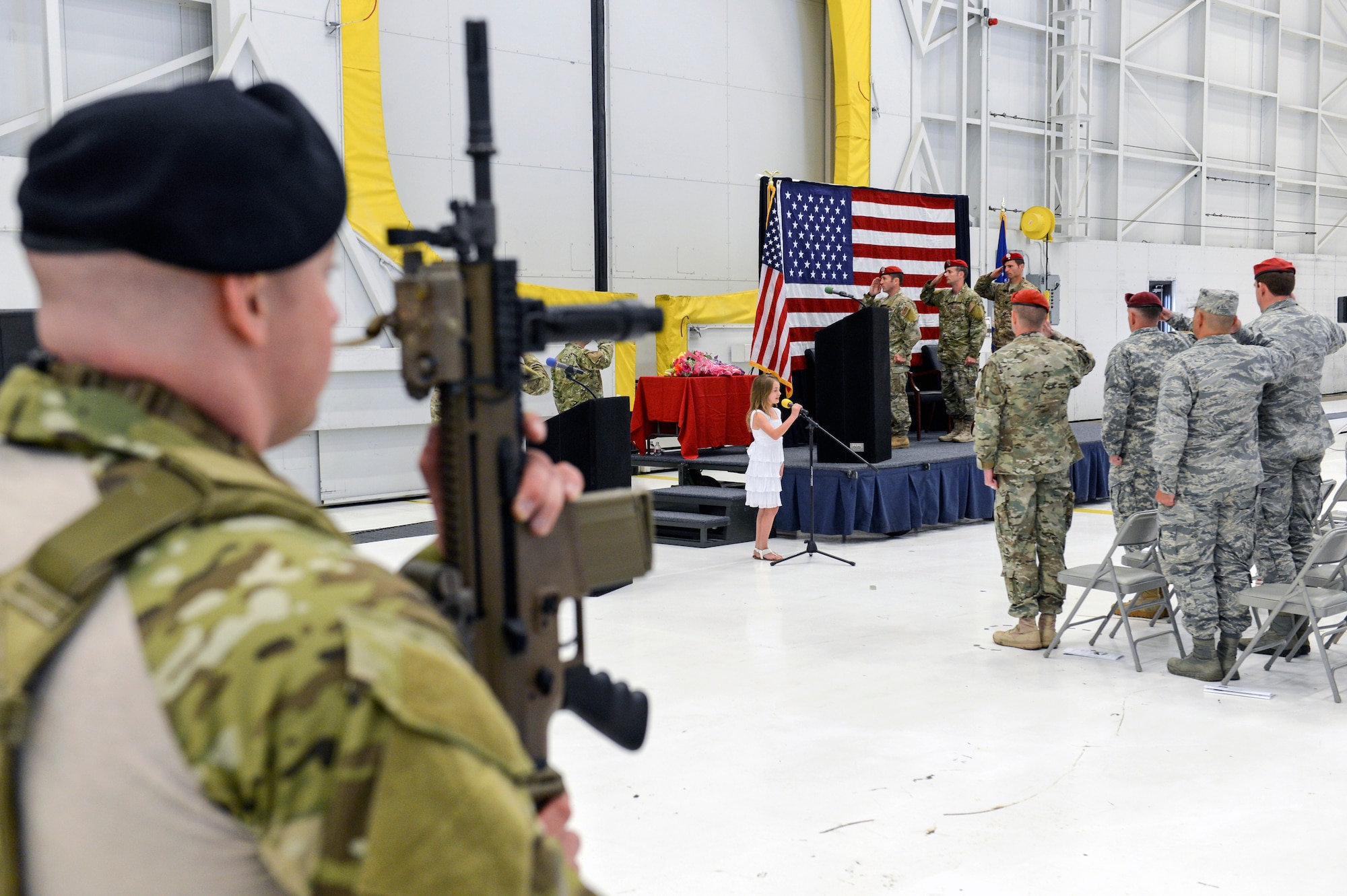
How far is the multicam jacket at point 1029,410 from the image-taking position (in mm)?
5582

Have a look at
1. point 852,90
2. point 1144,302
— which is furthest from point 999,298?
point 1144,302

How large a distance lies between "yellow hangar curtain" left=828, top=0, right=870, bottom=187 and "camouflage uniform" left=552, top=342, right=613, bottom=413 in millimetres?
4434

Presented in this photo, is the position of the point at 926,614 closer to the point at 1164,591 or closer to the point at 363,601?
the point at 1164,591

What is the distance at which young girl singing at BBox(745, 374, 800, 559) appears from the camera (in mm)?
7664

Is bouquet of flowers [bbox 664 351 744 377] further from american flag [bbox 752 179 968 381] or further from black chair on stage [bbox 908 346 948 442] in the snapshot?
black chair on stage [bbox 908 346 948 442]

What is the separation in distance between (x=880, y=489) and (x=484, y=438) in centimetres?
780

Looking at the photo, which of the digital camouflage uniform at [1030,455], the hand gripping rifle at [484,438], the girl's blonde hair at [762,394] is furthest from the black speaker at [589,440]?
the hand gripping rifle at [484,438]

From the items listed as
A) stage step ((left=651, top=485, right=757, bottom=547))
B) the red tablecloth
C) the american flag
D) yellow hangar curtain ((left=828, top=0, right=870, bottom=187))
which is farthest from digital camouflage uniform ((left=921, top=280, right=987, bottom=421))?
yellow hangar curtain ((left=828, top=0, right=870, bottom=187))

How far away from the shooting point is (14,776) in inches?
27.8

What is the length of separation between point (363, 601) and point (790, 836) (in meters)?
3.03

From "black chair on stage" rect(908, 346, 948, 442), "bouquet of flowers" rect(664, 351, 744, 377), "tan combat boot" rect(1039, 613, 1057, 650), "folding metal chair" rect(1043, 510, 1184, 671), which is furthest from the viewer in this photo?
"black chair on stage" rect(908, 346, 948, 442)

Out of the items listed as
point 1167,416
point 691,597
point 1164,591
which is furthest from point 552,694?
point 691,597

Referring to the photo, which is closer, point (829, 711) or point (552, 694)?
point (552, 694)

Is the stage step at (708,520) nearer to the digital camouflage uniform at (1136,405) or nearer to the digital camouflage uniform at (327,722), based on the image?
the digital camouflage uniform at (1136,405)
